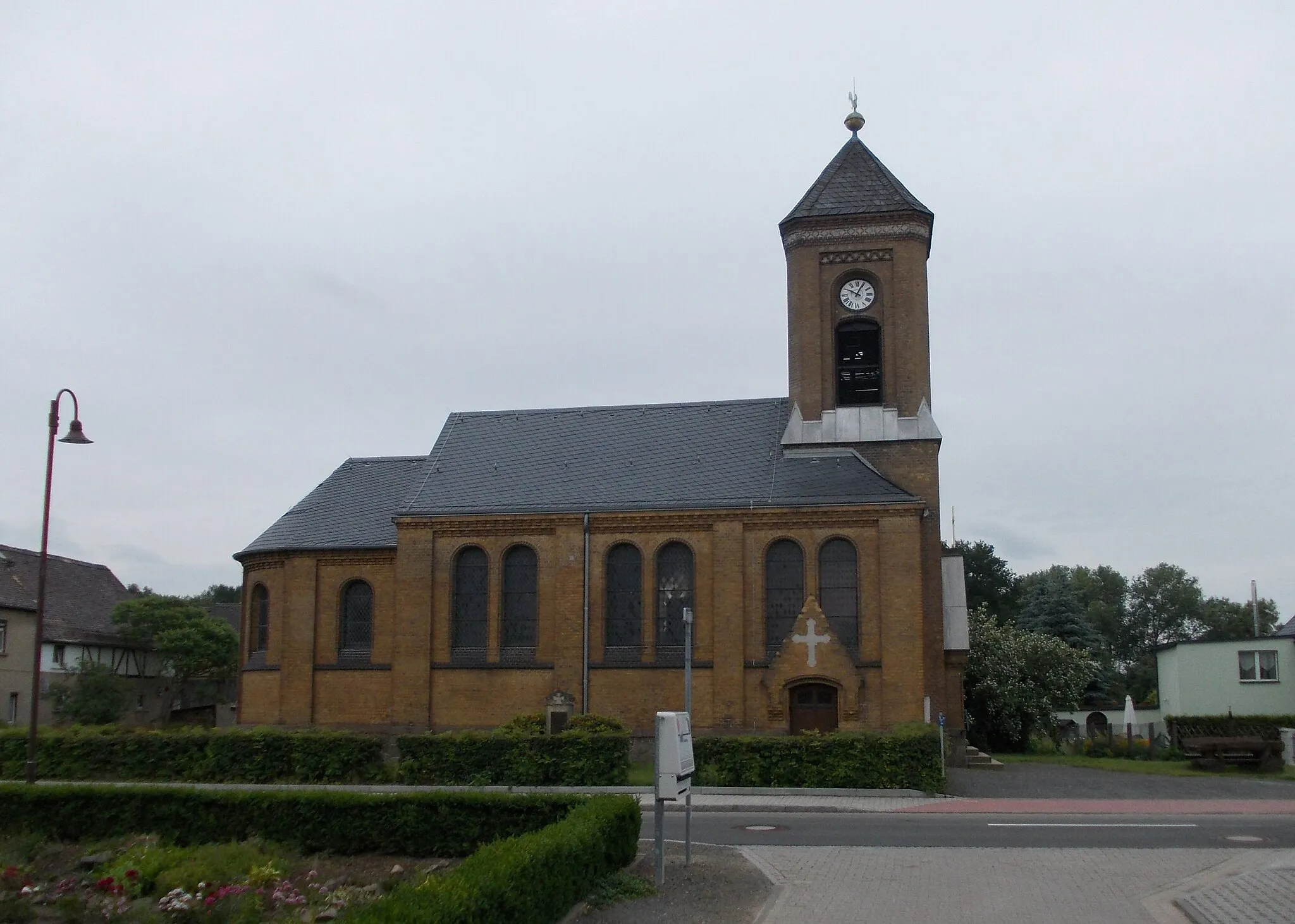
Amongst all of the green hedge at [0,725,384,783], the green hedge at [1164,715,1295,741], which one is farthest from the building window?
the green hedge at [0,725,384,783]

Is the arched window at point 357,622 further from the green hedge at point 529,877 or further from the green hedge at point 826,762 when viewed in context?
the green hedge at point 529,877

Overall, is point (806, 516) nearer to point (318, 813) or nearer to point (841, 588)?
point (841, 588)

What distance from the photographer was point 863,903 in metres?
13.5

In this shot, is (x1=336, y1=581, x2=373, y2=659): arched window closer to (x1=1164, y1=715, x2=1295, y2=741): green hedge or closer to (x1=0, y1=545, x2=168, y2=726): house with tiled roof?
(x1=0, y1=545, x2=168, y2=726): house with tiled roof

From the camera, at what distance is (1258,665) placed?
49.2m

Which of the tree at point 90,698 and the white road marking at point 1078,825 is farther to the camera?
the tree at point 90,698

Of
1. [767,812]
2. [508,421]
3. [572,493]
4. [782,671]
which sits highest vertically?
[508,421]

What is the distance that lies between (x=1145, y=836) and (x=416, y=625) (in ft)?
77.7

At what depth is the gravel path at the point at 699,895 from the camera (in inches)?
502

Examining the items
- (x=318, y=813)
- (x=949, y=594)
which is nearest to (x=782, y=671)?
(x=949, y=594)

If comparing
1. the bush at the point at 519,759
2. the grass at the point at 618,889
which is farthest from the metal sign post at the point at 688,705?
the bush at the point at 519,759

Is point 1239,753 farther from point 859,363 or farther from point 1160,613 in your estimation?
point 1160,613

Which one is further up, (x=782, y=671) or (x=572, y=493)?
(x=572, y=493)

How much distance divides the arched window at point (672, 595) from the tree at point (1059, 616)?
1604 inches
